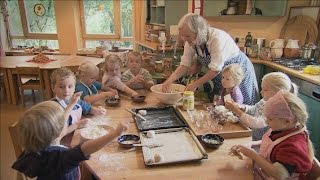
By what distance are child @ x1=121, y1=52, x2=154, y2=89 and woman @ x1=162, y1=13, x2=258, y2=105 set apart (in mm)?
295

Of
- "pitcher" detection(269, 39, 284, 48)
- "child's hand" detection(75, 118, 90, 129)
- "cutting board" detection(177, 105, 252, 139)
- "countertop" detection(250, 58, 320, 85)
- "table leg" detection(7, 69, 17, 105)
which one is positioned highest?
"pitcher" detection(269, 39, 284, 48)

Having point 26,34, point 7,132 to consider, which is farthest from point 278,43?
point 26,34

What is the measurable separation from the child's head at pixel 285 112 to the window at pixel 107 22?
482 centimetres

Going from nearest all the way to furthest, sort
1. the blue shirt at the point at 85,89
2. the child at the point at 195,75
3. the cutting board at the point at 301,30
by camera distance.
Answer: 1. the blue shirt at the point at 85,89
2. the child at the point at 195,75
3. the cutting board at the point at 301,30

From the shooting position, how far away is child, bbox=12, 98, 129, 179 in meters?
0.87

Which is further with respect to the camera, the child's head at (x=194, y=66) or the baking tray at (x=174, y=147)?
the child's head at (x=194, y=66)

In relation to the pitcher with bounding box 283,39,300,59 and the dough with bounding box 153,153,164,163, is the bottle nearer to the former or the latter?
the pitcher with bounding box 283,39,300,59

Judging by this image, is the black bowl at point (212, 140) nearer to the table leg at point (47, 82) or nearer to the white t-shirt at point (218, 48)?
the white t-shirt at point (218, 48)

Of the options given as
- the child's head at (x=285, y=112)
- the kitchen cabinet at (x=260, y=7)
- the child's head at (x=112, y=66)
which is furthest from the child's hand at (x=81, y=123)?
the kitchen cabinet at (x=260, y=7)

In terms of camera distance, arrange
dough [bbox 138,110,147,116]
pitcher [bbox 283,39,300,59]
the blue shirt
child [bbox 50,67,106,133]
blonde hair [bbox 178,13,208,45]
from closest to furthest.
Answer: child [bbox 50,67,106,133], dough [bbox 138,110,147,116], blonde hair [bbox 178,13,208,45], the blue shirt, pitcher [bbox 283,39,300,59]

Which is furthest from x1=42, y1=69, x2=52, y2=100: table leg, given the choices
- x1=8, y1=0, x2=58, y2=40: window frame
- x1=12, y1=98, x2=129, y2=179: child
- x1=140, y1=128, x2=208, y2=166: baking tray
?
x1=12, y1=98, x2=129, y2=179: child

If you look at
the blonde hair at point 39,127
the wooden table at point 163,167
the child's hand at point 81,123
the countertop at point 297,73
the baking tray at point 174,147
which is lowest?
the wooden table at point 163,167

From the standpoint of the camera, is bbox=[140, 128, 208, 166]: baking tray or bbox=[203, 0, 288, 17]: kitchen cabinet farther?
bbox=[203, 0, 288, 17]: kitchen cabinet

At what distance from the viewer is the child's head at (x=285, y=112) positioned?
933mm
